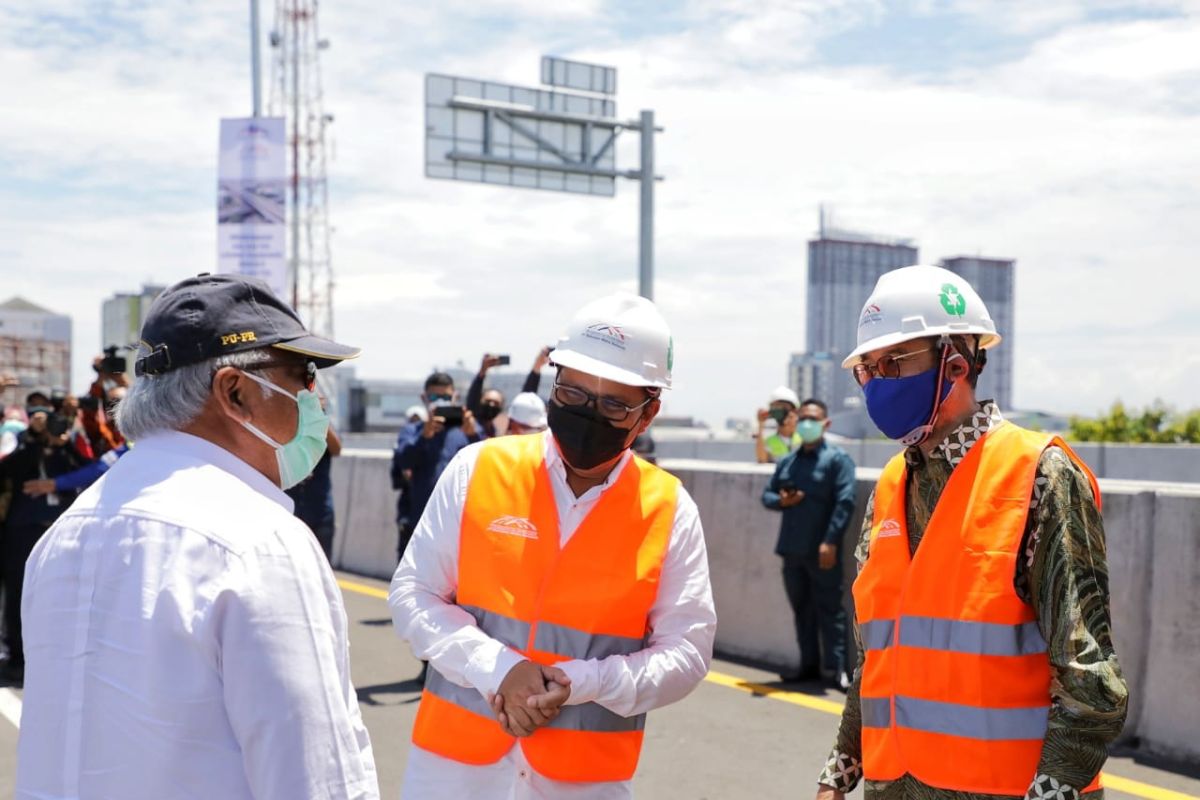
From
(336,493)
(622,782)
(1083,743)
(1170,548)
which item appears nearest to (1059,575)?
(1083,743)

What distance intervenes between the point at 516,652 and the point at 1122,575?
484 centimetres

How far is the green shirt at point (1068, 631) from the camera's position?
2.42 meters

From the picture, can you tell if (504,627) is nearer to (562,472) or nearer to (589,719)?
(589,719)

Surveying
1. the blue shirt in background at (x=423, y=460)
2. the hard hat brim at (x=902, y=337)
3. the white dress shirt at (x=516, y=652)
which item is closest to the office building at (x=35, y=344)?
the blue shirt in background at (x=423, y=460)

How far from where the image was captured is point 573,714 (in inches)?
115

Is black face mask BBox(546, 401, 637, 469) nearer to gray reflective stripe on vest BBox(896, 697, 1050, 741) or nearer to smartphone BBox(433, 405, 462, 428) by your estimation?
gray reflective stripe on vest BBox(896, 697, 1050, 741)

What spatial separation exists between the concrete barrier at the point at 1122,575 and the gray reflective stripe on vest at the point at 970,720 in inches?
168

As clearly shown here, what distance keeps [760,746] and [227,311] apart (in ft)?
17.4

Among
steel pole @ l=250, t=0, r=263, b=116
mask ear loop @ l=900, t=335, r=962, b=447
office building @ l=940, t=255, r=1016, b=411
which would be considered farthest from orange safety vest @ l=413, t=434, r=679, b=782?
office building @ l=940, t=255, r=1016, b=411

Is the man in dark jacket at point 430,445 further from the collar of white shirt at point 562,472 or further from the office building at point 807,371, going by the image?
the office building at point 807,371

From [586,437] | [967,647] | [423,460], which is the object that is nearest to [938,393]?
[967,647]

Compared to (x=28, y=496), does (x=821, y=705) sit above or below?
below

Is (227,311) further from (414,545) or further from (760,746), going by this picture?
(760,746)

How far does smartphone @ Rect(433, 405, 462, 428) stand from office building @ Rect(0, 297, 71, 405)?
46.0 metres
